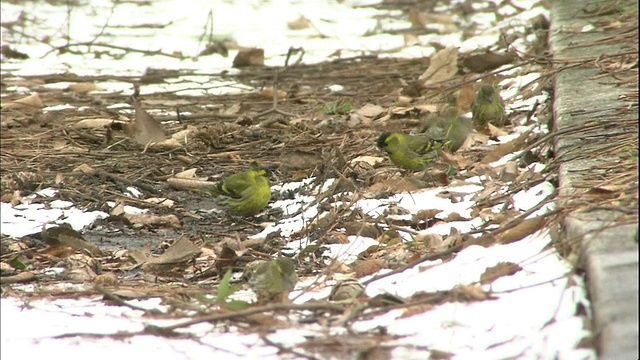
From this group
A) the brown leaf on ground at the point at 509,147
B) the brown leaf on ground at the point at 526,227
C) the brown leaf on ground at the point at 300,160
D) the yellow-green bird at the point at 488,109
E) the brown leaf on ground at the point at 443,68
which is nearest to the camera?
the brown leaf on ground at the point at 526,227

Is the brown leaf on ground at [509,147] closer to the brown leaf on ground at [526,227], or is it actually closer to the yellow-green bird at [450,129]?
the yellow-green bird at [450,129]

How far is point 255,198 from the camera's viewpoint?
5391mm

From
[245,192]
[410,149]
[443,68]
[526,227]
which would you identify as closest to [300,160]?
[410,149]

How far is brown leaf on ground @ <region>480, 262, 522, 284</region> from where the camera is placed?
3.10 meters

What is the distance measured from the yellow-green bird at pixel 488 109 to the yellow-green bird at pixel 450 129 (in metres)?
0.11

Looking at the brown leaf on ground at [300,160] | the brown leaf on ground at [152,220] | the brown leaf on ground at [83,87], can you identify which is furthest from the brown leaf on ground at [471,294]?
the brown leaf on ground at [83,87]

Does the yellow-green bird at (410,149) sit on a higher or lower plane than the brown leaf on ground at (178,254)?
higher

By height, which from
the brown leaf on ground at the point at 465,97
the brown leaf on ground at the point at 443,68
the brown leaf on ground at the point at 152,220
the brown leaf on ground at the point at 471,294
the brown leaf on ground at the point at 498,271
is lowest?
the brown leaf on ground at the point at 152,220

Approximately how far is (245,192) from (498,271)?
7.27 ft

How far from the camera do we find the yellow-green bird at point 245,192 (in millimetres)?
5168

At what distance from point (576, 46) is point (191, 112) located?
306 cm

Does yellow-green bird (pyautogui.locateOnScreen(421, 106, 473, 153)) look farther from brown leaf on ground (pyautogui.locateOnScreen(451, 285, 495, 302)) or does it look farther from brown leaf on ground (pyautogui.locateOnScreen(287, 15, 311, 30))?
brown leaf on ground (pyautogui.locateOnScreen(287, 15, 311, 30))

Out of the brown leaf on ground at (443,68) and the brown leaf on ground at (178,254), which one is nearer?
the brown leaf on ground at (178,254)

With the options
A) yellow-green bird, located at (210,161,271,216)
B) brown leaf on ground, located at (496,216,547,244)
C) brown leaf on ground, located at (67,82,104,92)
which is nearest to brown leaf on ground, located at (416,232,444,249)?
brown leaf on ground, located at (496,216,547,244)
